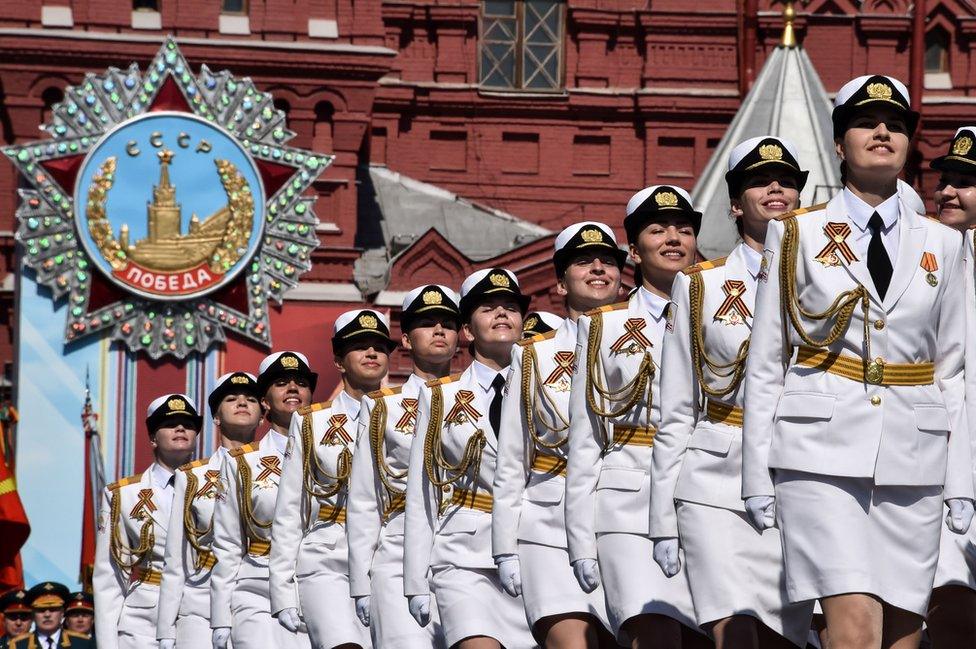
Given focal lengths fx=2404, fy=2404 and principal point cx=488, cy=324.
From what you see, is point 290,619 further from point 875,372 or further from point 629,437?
point 875,372

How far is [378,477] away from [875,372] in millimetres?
3942

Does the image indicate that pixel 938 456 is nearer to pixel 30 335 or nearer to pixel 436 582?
pixel 436 582

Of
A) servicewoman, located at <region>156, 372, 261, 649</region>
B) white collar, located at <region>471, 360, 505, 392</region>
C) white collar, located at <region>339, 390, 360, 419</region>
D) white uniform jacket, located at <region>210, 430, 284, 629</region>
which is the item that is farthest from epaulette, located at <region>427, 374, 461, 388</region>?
servicewoman, located at <region>156, 372, 261, 649</region>

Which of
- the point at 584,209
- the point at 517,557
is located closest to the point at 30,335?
the point at 584,209

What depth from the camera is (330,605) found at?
11.2 meters

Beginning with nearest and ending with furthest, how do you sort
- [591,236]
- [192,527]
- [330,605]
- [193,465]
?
[591,236]
[330,605]
[192,527]
[193,465]

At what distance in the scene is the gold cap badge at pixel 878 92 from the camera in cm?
741

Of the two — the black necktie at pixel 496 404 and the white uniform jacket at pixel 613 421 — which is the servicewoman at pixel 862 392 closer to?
the white uniform jacket at pixel 613 421

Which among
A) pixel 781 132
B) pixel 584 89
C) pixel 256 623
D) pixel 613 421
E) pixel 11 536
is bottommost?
pixel 11 536

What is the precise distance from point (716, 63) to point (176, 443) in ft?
43.3

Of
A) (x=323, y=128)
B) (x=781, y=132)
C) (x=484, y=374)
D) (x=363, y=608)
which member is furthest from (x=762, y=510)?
(x=323, y=128)

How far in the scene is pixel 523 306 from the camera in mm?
10531

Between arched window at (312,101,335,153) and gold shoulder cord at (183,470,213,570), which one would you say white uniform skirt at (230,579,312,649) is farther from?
arched window at (312,101,335,153)

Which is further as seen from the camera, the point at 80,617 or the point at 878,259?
the point at 80,617
